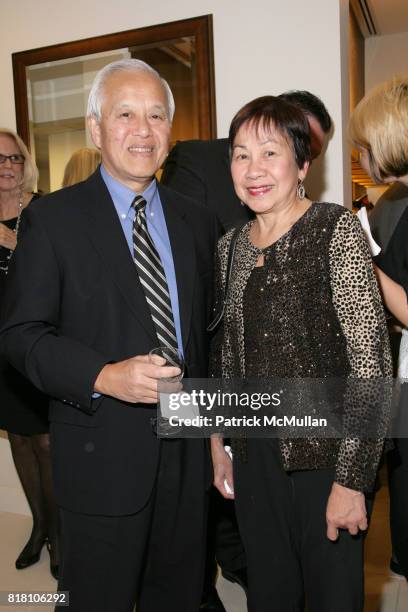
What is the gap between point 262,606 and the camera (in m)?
1.75

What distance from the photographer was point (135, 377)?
143cm

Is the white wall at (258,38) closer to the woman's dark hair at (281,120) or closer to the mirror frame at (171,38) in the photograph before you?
the mirror frame at (171,38)

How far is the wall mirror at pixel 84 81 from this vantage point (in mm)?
3221

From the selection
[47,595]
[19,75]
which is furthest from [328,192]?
[47,595]

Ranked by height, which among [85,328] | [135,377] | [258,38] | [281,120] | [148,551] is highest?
[258,38]

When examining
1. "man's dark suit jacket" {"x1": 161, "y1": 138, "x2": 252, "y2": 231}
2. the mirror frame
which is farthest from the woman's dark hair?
the mirror frame

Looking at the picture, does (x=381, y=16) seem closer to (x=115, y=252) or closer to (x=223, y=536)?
(x=223, y=536)

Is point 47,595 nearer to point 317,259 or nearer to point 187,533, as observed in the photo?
point 187,533

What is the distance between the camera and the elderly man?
1.58 m

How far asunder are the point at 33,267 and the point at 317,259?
78cm

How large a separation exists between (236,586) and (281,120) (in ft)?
8.14

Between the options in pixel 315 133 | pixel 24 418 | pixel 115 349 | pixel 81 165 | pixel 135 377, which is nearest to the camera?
pixel 135 377

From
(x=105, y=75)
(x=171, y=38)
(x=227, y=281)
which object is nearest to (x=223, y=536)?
(x=227, y=281)

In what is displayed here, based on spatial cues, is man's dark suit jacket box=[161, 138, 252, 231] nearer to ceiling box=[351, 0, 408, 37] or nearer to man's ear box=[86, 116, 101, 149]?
man's ear box=[86, 116, 101, 149]
